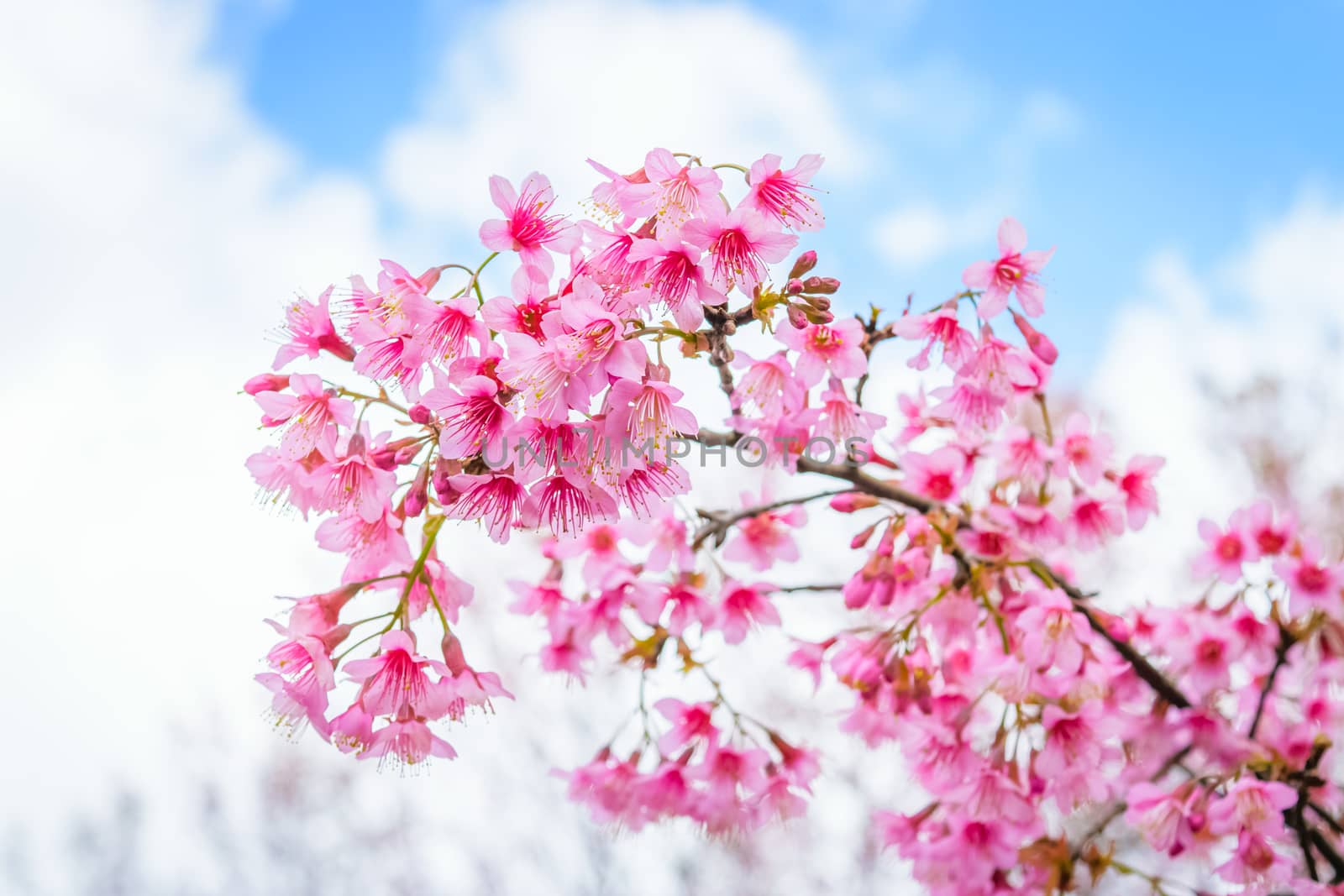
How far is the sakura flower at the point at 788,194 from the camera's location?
57.5 inches

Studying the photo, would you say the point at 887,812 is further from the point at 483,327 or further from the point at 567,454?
the point at 483,327

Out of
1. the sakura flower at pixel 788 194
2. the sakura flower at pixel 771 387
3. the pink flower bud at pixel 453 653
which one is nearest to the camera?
the sakura flower at pixel 788 194

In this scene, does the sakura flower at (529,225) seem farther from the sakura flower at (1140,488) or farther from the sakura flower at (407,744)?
the sakura flower at (1140,488)

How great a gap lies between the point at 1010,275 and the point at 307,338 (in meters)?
1.36

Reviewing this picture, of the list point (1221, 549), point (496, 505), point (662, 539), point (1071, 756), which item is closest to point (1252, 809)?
point (1071, 756)

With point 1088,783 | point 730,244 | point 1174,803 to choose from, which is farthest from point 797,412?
point 1174,803

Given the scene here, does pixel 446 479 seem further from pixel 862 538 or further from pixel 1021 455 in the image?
pixel 1021 455

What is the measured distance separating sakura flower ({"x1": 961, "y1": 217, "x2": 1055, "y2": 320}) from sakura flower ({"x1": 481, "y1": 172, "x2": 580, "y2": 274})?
2.82ft

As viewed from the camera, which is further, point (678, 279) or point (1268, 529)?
point (1268, 529)

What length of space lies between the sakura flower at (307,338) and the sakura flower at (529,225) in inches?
14.1

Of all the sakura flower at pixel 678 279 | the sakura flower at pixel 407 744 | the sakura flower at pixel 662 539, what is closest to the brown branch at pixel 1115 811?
the sakura flower at pixel 662 539

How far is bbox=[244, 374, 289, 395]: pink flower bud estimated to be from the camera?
61.6 inches

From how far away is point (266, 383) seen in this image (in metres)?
1.58

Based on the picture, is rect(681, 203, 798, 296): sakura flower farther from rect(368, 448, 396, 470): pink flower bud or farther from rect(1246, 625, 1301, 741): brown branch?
rect(1246, 625, 1301, 741): brown branch
